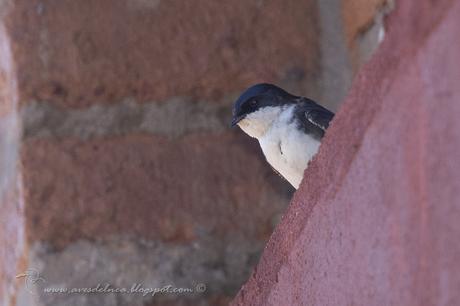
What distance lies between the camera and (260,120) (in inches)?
83.3

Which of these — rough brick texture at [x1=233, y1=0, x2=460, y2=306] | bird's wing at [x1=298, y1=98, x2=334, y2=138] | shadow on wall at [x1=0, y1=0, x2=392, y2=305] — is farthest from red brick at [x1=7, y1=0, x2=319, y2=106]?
rough brick texture at [x1=233, y1=0, x2=460, y2=306]

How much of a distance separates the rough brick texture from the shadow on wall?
545mm

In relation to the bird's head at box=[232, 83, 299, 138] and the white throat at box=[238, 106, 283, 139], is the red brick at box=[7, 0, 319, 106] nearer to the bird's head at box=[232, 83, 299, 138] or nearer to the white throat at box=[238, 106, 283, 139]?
the bird's head at box=[232, 83, 299, 138]

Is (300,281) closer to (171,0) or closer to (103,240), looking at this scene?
(103,240)

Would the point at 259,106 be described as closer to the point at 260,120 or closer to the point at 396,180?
the point at 260,120

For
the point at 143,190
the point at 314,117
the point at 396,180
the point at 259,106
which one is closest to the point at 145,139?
the point at 143,190

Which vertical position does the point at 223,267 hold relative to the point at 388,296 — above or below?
below

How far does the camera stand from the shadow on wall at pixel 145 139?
153cm

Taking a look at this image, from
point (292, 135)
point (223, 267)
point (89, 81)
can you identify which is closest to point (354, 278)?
point (223, 267)

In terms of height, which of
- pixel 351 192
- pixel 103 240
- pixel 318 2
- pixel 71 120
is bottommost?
pixel 103 240

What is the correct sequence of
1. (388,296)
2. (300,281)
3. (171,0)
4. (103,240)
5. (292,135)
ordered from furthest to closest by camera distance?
(292,135) < (171,0) < (103,240) < (300,281) < (388,296)

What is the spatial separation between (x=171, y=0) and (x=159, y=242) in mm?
326

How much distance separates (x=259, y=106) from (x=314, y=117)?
0.62 ft

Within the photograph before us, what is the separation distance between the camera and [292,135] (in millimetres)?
2004
